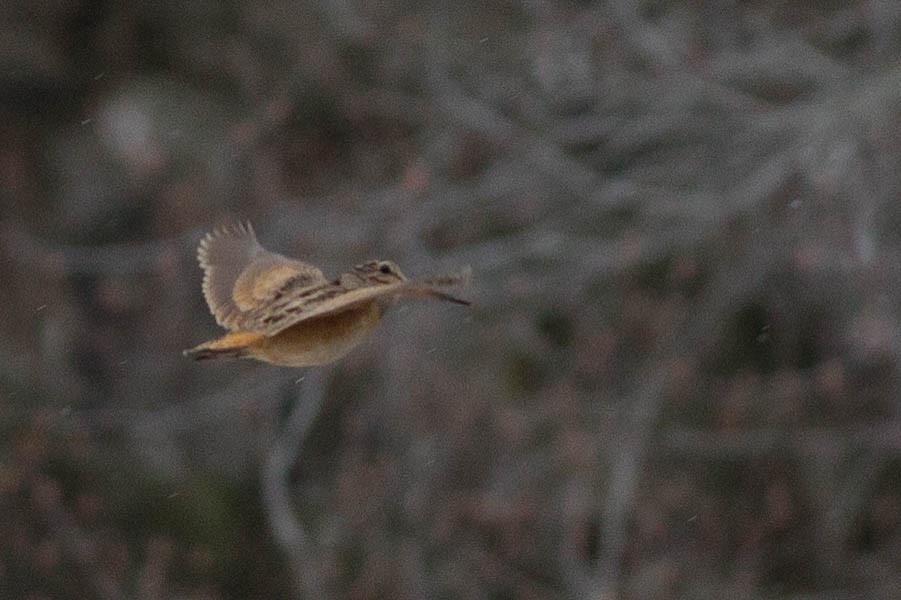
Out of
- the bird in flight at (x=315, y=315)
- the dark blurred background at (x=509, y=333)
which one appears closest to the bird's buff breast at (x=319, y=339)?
the bird in flight at (x=315, y=315)

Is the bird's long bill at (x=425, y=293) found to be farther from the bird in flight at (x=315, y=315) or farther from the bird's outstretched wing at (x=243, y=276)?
the bird's outstretched wing at (x=243, y=276)

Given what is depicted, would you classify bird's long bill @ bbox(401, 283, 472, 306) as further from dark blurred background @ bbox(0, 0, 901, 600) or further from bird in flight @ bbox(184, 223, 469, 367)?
dark blurred background @ bbox(0, 0, 901, 600)

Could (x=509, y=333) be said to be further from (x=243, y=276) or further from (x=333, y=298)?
(x=333, y=298)

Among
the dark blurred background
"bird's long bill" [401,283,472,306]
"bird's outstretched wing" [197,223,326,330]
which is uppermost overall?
the dark blurred background

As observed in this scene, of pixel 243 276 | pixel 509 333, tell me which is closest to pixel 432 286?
pixel 243 276

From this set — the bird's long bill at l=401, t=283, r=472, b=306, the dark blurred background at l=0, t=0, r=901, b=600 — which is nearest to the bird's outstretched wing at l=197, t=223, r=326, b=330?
the bird's long bill at l=401, t=283, r=472, b=306

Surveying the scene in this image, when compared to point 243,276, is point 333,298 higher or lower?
lower
